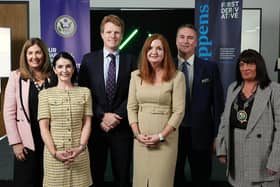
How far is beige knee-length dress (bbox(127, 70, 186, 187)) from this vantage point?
8.18ft

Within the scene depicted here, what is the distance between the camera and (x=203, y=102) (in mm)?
2885

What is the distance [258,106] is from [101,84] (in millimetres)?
1160

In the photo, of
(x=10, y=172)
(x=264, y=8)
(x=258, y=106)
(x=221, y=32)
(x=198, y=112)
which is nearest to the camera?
(x=258, y=106)

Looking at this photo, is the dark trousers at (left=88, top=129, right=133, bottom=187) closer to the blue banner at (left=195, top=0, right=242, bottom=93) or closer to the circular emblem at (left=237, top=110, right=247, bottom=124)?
the circular emblem at (left=237, top=110, right=247, bottom=124)

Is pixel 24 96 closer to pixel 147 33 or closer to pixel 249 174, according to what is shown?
pixel 249 174

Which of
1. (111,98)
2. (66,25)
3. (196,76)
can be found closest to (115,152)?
(111,98)

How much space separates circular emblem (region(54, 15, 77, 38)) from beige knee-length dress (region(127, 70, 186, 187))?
1.97 meters

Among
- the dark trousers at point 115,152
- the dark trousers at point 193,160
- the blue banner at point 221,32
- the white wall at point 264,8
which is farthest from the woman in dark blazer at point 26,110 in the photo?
the white wall at point 264,8

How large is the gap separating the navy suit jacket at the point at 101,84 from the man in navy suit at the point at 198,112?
0.47 metres

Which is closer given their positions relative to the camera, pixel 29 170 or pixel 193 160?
pixel 29 170

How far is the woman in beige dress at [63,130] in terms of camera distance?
2422 millimetres

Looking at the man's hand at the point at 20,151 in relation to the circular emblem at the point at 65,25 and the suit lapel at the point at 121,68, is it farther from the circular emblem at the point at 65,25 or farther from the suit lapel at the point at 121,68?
the circular emblem at the point at 65,25

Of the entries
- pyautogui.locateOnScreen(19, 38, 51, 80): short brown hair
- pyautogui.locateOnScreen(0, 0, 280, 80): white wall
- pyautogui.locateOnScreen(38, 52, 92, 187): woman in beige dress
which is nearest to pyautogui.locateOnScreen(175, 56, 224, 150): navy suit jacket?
pyautogui.locateOnScreen(38, 52, 92, 187): woman in beige dress

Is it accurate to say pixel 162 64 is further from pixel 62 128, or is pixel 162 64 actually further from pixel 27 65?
pixel 27 65
